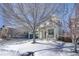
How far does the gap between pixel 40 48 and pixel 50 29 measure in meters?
0.28

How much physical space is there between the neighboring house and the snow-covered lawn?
8cm

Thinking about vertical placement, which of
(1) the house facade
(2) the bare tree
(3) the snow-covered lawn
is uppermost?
(2) the bare tree

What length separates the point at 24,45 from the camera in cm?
226

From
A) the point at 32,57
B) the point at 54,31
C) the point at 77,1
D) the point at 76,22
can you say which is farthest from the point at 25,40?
the point at 77,1

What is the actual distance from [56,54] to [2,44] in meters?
0.71

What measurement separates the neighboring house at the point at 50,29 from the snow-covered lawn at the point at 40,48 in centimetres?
8

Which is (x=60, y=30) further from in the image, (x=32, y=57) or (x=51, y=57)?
(x=32, y=57)

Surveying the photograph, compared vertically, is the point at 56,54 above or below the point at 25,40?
below

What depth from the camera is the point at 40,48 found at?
7.38 feet

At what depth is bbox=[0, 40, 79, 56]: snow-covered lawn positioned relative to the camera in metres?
2.23

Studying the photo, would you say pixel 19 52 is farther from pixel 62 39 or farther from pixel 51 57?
pixel 62 39

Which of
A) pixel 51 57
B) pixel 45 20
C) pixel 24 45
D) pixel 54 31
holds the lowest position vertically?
pixel 51 57

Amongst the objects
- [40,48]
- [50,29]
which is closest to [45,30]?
[50,29]

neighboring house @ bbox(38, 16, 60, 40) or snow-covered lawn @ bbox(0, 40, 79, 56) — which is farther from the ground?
neighboring house @ bbox(38, 16, 60, 40)
